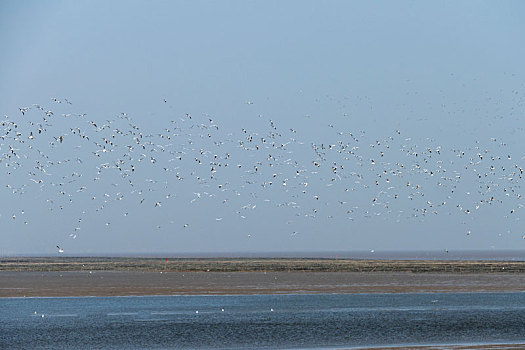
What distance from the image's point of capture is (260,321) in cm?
4462

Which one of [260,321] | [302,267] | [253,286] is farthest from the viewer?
[302,267]

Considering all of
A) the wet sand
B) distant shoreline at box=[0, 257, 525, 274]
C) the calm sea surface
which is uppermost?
distant shoreline at box=[0, 257, 525, 274]

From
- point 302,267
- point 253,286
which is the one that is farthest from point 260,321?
point 302,267

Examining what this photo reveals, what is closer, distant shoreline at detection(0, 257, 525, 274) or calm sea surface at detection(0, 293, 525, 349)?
calm sea surface at detection(0, 293, 525, 349)

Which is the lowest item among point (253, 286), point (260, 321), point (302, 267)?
point (260, 321)

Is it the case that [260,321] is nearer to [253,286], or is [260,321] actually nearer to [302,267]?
[253,286]

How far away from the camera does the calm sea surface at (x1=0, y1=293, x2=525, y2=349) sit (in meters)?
36.4

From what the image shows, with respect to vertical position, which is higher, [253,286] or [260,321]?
[253,286]

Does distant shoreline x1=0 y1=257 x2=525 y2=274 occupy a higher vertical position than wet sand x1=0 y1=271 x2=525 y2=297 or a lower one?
higher

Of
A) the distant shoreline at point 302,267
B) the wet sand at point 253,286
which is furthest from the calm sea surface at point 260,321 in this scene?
the distant shoreline at point 302,267

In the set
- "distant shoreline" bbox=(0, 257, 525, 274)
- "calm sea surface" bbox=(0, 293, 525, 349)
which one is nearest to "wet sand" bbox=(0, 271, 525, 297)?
"calm sea surface" bbox=(0, 293, 525, 349)

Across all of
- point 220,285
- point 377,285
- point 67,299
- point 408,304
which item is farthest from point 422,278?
point 67,299

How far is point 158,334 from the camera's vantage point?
3916cm

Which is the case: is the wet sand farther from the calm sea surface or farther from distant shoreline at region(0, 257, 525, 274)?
distant shoreline at region(0, 257, 525, 274)
